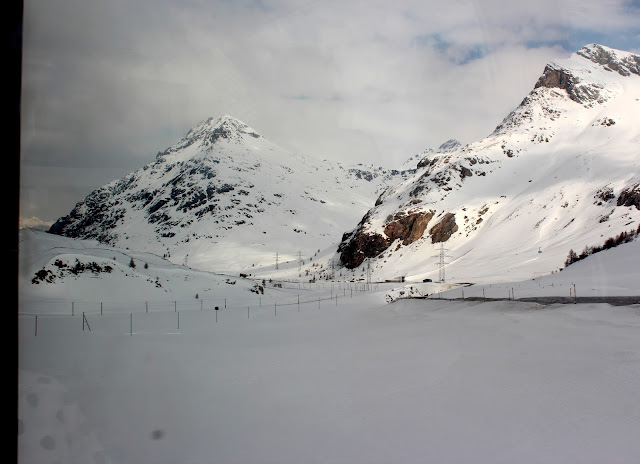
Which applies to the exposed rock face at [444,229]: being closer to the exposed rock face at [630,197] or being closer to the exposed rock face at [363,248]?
the exposed rock face at [363,248]

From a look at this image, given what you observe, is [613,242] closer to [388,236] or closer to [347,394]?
[347,394]

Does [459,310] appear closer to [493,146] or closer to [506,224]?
[506,224]

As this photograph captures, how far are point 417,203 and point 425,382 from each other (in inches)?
3825

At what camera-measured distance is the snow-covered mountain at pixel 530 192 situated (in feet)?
218

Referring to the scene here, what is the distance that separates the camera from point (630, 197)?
6406 centimetres

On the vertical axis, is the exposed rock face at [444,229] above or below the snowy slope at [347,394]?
above

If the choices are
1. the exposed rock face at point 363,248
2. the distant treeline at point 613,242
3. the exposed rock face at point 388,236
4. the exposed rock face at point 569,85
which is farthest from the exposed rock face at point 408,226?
the exposed rock face at point 569,85

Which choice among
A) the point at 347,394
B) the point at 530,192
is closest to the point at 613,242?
the point at 347,394

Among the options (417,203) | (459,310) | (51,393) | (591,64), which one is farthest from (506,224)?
(591,64)

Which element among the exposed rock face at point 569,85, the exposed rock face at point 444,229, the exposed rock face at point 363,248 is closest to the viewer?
the exposed rock face at point 444,229

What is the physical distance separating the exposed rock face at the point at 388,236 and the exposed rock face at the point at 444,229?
3.31 metres

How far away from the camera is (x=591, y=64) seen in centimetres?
14962

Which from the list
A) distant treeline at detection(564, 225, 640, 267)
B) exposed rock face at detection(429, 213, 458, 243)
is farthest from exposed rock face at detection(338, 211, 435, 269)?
distant treeline at detection(564, 225, 640, 267)

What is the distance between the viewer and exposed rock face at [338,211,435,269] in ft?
317
